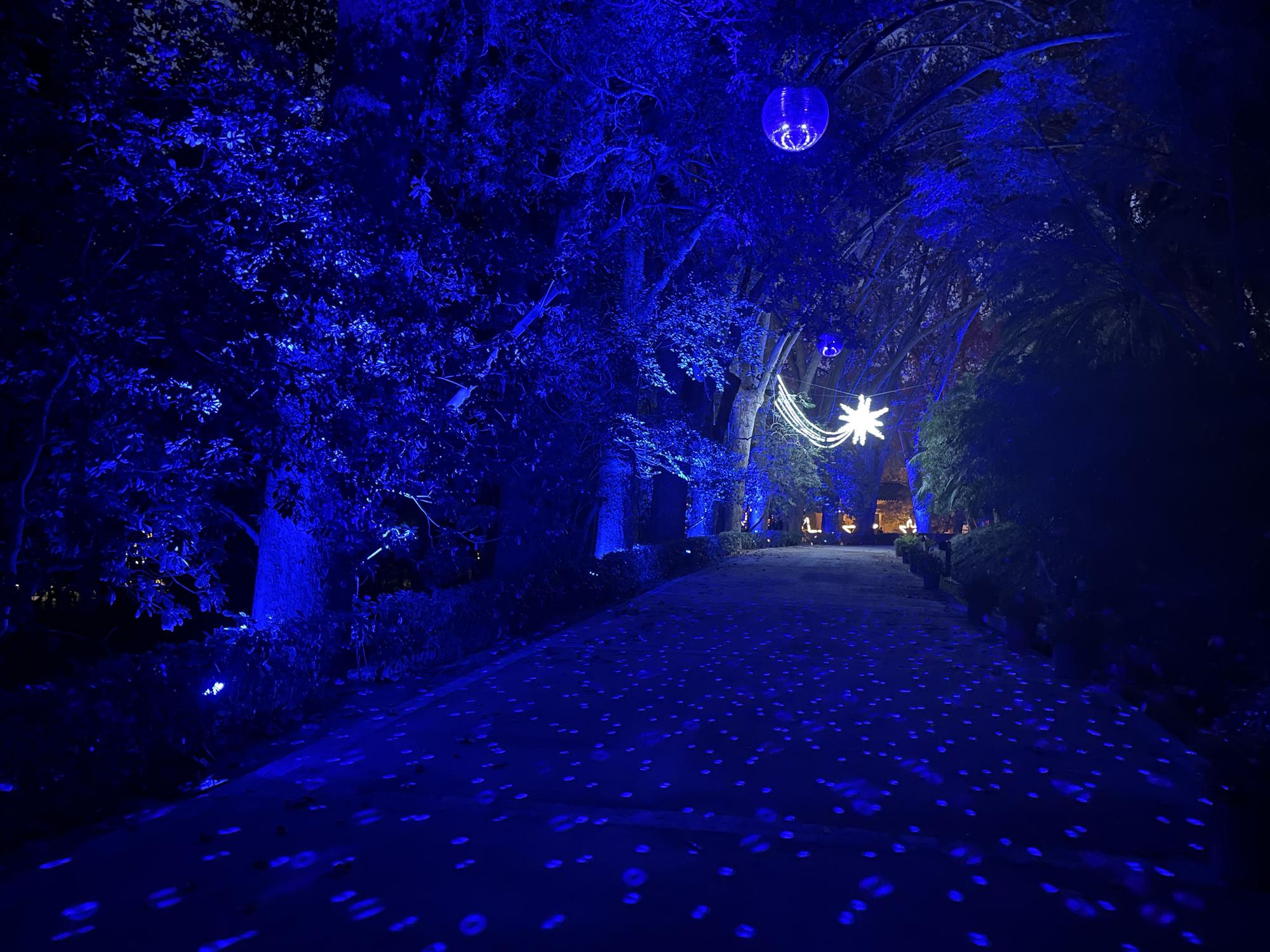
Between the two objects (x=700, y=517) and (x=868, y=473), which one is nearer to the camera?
(x=700, y=517)

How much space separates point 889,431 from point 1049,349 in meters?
40.1

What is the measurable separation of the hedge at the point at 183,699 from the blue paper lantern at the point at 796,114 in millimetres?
6990

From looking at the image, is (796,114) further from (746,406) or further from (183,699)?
(746,406)

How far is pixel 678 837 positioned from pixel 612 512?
16.3 meters

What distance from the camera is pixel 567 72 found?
14.5 metres

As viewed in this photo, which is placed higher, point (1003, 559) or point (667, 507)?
point (667, 507)

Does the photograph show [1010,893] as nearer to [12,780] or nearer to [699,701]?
[699,701]

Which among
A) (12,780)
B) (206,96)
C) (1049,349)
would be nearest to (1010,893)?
(12,780)

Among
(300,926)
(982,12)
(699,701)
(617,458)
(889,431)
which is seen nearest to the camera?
(300,926)

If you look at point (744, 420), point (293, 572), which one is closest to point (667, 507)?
point (744, 420)

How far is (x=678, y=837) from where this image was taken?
17.5 ft

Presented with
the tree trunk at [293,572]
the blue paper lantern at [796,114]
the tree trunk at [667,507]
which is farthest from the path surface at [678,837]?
the tree trunk at [667,507]

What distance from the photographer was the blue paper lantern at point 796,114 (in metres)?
10.4

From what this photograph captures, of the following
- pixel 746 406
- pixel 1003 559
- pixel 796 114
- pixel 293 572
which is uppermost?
pixel 796 114
